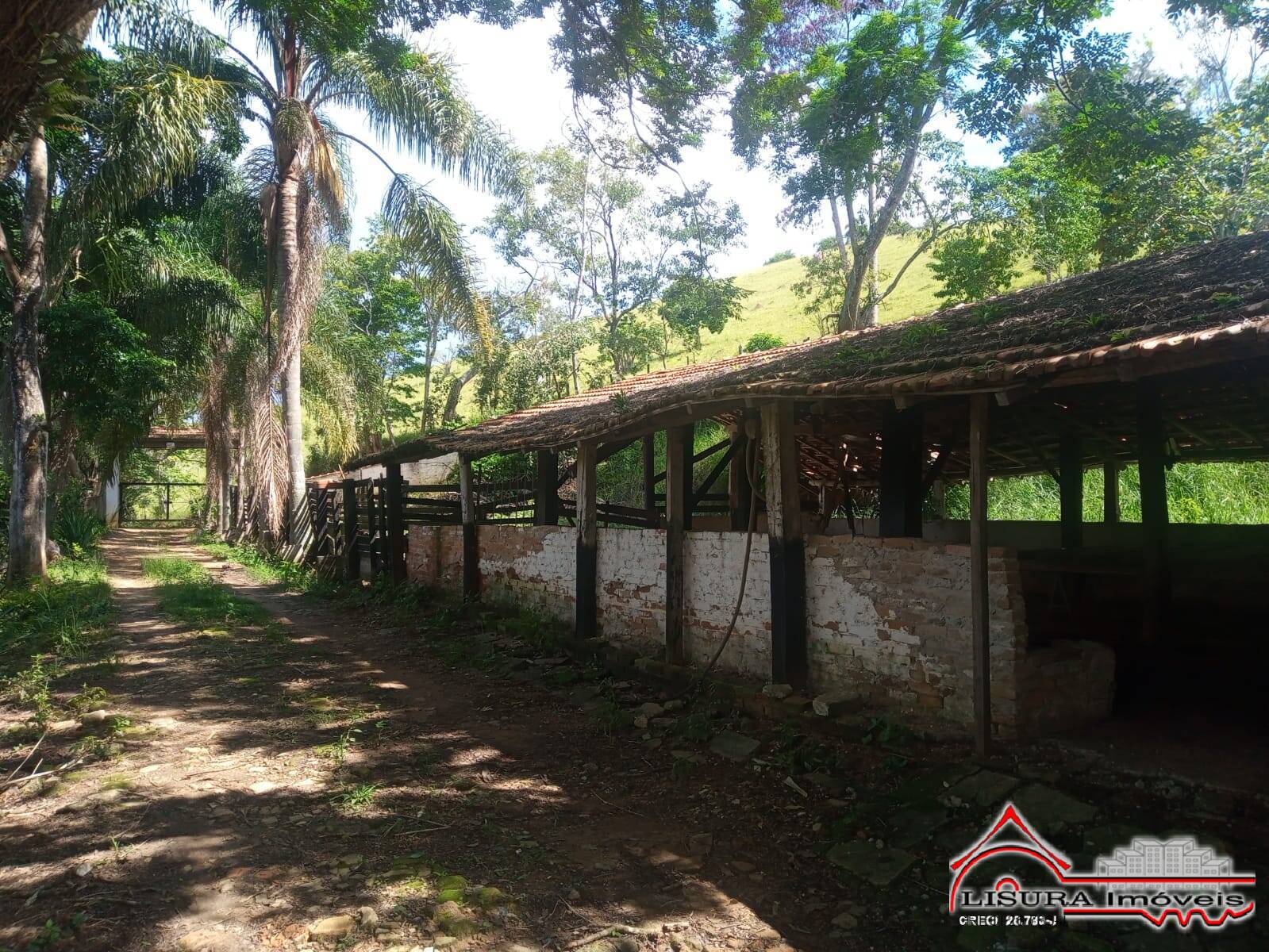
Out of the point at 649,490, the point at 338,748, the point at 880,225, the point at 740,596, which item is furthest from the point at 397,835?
the point at 880,225

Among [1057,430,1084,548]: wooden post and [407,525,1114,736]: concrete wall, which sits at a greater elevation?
[1057,430,1084,548]: wooden post

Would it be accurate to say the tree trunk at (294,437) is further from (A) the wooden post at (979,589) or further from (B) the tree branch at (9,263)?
(A) the wooden post at (979,589)

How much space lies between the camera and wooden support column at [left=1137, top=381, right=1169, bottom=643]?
221 inches

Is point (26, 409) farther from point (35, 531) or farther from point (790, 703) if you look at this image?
point (790, 703)

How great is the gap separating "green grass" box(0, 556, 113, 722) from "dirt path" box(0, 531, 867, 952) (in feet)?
2.34

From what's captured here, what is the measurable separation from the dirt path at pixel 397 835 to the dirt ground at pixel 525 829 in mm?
17

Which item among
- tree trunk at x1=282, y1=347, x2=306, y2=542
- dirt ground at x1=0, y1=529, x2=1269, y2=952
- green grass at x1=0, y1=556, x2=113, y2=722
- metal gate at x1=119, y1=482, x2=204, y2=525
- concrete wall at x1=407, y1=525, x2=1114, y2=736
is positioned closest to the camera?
dirt ground at x1=0, y1=529, x2=1269, y2=952

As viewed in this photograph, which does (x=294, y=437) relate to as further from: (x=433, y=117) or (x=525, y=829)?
(x=525, y=829)

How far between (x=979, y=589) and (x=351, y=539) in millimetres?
11844

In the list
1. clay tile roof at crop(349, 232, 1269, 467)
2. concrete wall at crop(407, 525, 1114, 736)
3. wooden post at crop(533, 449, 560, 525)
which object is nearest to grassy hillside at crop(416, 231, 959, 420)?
wooden post at crop(533, 449, 560, 525)

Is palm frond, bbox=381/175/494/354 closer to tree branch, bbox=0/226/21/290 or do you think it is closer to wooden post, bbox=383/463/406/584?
wooden post, bbox=383/463/406/584

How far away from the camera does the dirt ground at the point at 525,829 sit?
11.3 feet

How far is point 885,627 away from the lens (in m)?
5.46

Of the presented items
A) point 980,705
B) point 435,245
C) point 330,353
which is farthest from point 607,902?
point 330,353
